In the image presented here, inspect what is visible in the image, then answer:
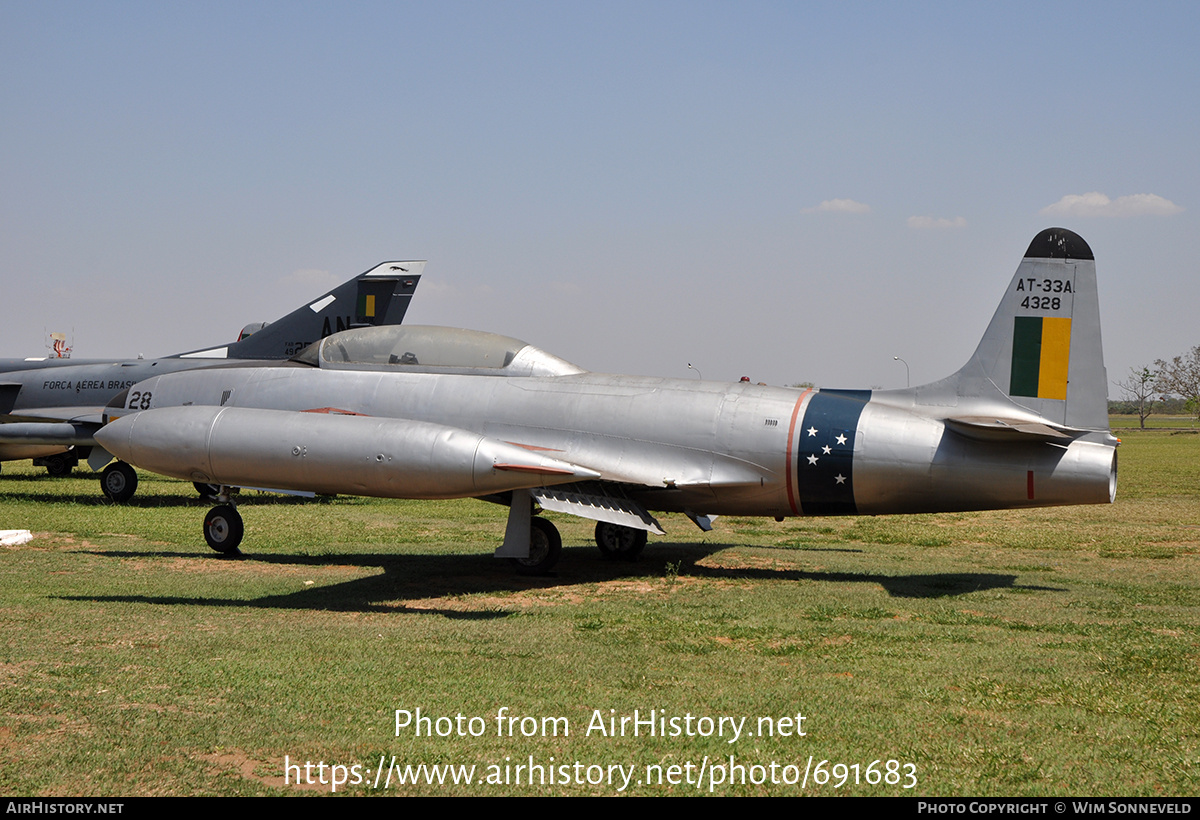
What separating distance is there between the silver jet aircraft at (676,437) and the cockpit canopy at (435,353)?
0.11ft

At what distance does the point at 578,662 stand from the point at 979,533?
12884 millimetres

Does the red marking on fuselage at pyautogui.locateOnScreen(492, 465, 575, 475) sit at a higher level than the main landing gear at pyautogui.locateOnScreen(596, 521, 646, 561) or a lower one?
higher

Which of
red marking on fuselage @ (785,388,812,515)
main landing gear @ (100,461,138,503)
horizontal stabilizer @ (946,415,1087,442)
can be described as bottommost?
main landing gear @ (100,461,138,503)

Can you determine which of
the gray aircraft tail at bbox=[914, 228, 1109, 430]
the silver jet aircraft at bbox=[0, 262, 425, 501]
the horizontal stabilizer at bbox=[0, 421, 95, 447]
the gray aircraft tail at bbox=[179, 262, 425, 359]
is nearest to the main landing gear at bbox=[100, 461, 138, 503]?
the silver jet aircraft at bbox=[0, 262, 425, 501]

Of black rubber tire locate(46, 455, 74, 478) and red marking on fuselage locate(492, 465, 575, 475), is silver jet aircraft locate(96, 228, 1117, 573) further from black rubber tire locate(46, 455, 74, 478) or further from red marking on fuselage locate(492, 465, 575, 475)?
black rubber tire locate(46, 455, 74, 478)

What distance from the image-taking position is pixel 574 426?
1265cm

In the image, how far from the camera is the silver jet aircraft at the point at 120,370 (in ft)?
73.6

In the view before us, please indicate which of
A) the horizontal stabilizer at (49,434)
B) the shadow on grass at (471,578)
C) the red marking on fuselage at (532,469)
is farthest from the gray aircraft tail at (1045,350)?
the horizontal stabilizer at (49,434)

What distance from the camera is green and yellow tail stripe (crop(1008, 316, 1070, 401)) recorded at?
38.1ft

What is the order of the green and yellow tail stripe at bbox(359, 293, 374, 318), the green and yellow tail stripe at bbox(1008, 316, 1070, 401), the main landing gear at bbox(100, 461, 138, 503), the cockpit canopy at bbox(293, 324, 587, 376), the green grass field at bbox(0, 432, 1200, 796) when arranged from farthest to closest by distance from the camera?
1. the green and yellow tail stripe at bbox(359, 293, 374, 318)
2. the main landing gear at bbox(100, 461, 138, 503)
3. the cockpit canopy at bbox(293, 324, 587, 376)
4. the green and yellow tail stripe at bbox(1008, 316, 1070, 401)
5. the green grass field at bbox(0, 432, 1200, 796)

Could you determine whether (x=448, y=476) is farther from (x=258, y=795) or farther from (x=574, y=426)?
(x=258, y=795)

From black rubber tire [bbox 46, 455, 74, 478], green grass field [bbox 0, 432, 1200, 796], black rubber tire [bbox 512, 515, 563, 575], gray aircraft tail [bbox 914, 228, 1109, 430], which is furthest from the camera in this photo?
black rubber tire [bbox 46, 455, 74, 478]

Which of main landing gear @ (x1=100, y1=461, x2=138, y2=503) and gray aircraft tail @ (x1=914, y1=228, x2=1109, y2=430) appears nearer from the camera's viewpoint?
gray aircraft tail @ (x1=914, y1=228, x2=1109, y2=430)

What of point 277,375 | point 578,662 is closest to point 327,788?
point 578,662
